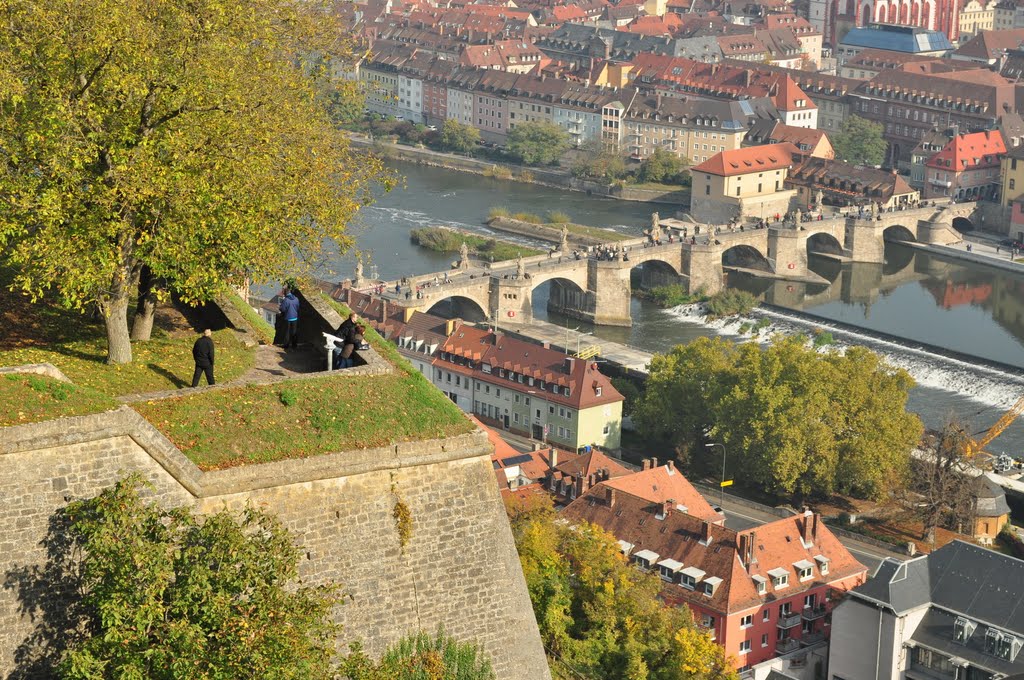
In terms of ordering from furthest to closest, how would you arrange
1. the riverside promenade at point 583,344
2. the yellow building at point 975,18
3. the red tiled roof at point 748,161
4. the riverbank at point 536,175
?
the yellow building at point 975,18 → the riverbank at point 536,175 → the red tiled roof at point 748,161 → the riverside promenade at point 583,344

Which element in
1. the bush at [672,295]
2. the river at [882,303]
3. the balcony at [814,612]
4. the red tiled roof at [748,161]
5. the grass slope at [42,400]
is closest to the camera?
the grass slope at [42,400]

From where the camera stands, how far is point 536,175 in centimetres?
10519

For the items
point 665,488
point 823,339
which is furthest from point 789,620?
point 823,339

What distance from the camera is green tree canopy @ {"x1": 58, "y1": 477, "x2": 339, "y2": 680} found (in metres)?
13.9

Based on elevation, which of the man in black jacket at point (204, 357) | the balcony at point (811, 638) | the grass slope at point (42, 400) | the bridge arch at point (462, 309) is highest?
the grass slope at point (42, 400)

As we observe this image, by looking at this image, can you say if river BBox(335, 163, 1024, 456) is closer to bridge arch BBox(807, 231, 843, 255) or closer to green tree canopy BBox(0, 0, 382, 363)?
bridge arch BBox(807, 231, 843, 255)

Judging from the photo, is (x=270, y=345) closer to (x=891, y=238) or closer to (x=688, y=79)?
(x=891, y=238)

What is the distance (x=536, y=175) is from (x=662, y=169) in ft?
24.5

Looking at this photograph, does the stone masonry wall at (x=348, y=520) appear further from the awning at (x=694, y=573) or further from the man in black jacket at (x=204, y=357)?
the awning at (x=694, y=573)

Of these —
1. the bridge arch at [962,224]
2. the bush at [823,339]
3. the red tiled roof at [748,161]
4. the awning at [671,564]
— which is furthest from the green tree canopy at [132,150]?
the bridge arch at [962,224]

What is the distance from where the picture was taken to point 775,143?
331ft

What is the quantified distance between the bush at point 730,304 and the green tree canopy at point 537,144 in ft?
99.4

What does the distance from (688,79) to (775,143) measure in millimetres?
15452

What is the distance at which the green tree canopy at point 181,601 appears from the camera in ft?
45.6
